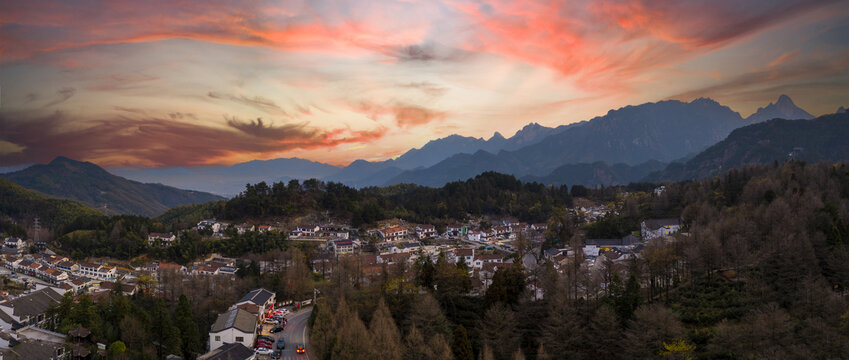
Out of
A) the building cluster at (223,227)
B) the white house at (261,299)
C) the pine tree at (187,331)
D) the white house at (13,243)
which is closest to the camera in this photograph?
the pine tree at (187,331)

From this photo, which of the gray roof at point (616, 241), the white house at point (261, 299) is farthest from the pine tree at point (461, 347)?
the gray roof at point (616, 241)

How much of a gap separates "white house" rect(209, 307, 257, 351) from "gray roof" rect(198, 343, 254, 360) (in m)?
1.28

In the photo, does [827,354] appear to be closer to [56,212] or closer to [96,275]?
[96,275]

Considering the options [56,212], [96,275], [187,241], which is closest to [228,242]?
[187,241]

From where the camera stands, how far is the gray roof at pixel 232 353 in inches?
869

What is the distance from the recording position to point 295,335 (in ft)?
88.7

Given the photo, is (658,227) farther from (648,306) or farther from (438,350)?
(438,350)

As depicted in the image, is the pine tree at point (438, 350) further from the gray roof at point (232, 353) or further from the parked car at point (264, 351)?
the gray roof at point (232, 353)

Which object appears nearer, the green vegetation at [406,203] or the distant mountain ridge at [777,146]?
the green vegetation at [406,203]

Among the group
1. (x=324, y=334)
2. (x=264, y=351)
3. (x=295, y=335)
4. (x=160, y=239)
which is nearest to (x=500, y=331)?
(x=324, y=334)

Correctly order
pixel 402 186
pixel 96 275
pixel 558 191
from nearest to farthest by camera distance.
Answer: pixel 96 275 → pixel 558 191 → pixel 402 186

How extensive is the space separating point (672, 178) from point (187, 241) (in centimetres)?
19411

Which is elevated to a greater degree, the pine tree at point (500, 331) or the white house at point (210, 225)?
the white house at point (210, 225)

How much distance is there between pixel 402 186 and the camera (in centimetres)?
11581
